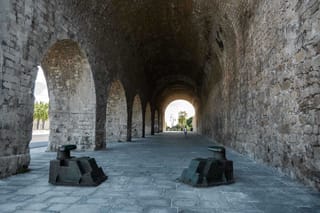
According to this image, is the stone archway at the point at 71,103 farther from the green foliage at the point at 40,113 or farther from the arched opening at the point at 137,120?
the green foliage at the point at 40,113

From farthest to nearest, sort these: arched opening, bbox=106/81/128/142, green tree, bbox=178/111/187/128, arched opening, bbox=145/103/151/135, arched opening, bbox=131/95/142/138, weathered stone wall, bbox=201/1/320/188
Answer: green tree, bbox=178/111/187/128, arched opening, bbox=145/103/151/135, arched opening, bbox=131/95/142/138, arched opening, bbox=106/81/128/142, weathered stone wall, bbox=201/1/320/188

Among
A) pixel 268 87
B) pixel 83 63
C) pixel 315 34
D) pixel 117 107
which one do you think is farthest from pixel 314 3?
pixel 117 107

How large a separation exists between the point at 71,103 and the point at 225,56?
22.8ft

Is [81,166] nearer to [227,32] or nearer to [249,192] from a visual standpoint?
[249,192]

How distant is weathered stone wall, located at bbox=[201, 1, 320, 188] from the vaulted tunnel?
2cm

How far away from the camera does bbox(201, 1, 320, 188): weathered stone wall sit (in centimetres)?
351

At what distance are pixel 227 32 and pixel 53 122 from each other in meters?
7.47

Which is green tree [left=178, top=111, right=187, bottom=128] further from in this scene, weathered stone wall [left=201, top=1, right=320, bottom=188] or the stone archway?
weathered stone wall [left=201, top=1, right=320, bottom=188]

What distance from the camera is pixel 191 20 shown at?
11391 mm

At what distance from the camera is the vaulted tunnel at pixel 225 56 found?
3791 millimetres

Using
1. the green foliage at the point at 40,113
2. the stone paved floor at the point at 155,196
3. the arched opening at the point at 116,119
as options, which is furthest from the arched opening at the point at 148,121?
the green foliage at the point at 40,113

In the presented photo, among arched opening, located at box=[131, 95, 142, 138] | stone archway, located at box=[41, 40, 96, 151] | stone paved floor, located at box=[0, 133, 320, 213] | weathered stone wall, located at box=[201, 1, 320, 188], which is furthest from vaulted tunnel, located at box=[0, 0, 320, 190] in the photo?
arched opening, located at box=[131, 95, 142, 138]

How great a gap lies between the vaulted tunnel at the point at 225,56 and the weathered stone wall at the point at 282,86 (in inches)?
0.7

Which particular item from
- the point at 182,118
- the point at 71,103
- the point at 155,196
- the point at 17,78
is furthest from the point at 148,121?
the point at 182,118
